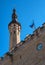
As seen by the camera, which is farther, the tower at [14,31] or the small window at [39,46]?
the tower at [14,31]

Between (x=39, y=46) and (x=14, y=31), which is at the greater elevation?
(x=14, y=31)

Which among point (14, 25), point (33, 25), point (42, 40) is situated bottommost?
point (42, 40)

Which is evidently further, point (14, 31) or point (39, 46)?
point (14, 31)

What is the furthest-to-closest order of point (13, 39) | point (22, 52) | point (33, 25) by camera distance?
point (13, 39) → point (33, 25) → point (22, 52)

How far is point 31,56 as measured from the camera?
32.9 m

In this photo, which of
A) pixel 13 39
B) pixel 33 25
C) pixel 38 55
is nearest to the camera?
pixel 38 55

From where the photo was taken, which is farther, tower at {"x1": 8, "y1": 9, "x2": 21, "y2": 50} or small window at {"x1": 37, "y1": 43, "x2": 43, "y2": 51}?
tower at {"x1": 8, "y1": 9, "x2": 21, "y2": 50}

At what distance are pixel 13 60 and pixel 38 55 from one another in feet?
12.5

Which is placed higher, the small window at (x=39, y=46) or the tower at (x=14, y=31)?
the tower at (x=14, y=31)

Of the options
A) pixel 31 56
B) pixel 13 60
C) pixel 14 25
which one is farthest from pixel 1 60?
pixel 14 25

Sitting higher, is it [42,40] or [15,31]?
[15,31]

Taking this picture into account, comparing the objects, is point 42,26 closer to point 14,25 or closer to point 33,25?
point 33,25

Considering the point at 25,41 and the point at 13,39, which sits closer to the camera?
the point at 25,41

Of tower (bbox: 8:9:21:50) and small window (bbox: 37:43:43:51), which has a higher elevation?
tower (bbox: 8:9:21:50)
